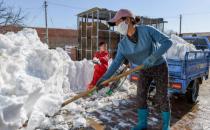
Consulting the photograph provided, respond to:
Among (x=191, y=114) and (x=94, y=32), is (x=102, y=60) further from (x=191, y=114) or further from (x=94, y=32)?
(x=94, y=32)

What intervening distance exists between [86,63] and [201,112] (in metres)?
3.77

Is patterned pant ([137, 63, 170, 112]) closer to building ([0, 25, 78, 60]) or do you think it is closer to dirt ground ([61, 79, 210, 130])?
dirt ground ([61, 79, 210, 130])

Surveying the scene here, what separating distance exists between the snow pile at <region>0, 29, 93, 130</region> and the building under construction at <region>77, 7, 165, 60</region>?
390 inches

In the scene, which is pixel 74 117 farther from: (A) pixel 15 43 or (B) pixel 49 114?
(A) pixel 15 43

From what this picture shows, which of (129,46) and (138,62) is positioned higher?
(129,46)

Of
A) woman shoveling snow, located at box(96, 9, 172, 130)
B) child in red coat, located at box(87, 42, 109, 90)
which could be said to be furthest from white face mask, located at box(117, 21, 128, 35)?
child in red coat, located at box(87, 42, 109, 90)

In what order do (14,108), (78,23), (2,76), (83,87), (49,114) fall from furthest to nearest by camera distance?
(78,23) → (83,87) → (49,114) → (2,76) → (14,108)

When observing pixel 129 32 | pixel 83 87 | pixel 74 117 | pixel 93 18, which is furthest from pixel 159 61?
pixel 93 18

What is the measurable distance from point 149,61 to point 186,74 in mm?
2473

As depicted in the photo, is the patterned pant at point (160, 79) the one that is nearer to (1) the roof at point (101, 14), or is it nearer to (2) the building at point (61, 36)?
(1) the roof at point (101, 14)

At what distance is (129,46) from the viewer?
12.2 ft

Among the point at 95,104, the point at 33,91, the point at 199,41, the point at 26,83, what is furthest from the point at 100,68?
the point at 199,41

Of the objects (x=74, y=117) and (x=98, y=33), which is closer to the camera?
(x=74, y=117)

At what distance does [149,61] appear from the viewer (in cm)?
342
